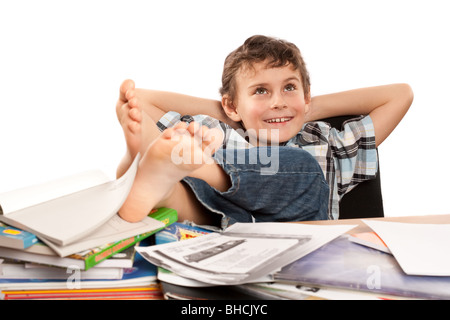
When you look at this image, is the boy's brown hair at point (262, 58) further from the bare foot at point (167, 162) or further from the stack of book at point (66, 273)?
the stack of book at point (66, 273)

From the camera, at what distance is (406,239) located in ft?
2.15

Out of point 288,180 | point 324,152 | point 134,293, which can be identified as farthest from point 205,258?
point 324,152

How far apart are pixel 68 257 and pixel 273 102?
88 centimetres

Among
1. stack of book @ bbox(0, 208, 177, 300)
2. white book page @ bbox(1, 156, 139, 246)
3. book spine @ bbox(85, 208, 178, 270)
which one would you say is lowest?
stack of book @ bbox(0, 208, 177, 300)

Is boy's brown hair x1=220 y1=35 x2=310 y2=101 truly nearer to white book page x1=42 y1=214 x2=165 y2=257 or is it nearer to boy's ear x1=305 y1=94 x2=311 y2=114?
boy's ear x1=305 y1=94 x2=311 y2=114

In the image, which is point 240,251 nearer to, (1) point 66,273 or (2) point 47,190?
(1) point 66,273

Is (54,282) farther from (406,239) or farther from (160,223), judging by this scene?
(406,239)

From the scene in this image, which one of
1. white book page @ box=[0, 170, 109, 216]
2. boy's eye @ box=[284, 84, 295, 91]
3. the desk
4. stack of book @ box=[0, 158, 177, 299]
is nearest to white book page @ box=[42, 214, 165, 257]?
stack of book @ box=[0, 158, 177, 299]

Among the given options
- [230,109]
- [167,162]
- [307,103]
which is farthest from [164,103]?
[167,162]

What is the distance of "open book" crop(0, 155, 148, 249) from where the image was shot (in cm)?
55

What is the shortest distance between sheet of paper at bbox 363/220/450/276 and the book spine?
35 cm

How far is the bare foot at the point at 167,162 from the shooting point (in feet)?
2.34

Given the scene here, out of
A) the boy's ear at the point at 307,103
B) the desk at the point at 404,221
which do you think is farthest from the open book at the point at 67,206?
the boy's ear at the point at 307,103

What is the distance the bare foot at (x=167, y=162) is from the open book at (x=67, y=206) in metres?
0.02
